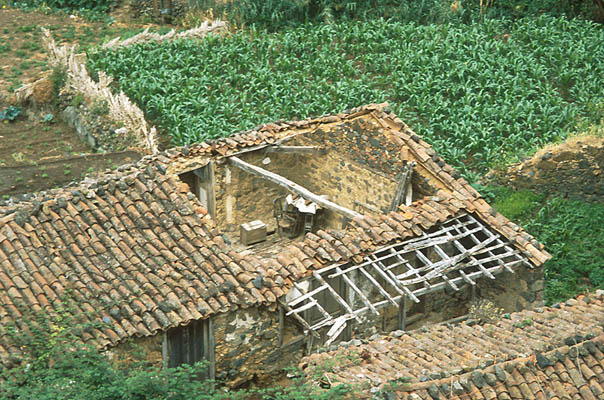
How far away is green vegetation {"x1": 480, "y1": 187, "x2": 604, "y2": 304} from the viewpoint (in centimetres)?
1859

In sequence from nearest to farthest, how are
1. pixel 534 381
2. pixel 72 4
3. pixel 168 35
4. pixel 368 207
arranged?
pixel 534 381 < pixel 368 207 < pixel 168 35 < pixel 72 4

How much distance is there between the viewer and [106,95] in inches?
1011

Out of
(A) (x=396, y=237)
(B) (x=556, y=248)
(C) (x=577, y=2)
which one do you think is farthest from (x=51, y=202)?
(C) (x=577, y=2)

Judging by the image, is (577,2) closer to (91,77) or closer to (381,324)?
(91,77)

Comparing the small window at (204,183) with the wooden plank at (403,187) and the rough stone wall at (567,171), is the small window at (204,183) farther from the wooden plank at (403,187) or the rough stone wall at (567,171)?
the rough stone wall at (567,171)

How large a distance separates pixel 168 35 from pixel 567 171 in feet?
52.3

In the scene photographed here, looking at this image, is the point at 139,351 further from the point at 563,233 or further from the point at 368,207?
the point at 563,233

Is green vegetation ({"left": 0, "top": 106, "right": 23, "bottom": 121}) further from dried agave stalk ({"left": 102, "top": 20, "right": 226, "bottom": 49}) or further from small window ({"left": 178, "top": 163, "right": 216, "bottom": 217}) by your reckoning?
small window ({"left": 178, "top": 163, "right": 216, "bottom": 217})

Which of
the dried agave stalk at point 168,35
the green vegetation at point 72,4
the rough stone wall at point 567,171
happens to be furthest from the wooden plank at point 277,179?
the green vegetation at point 72,4

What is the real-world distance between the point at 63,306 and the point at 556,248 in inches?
443

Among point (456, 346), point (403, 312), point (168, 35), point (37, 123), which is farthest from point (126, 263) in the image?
point (168, 35)

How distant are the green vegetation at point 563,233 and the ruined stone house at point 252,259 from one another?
2.55 meters

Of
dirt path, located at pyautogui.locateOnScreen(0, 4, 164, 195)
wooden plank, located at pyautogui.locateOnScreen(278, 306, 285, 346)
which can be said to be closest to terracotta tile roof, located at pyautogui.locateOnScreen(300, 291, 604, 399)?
wooden plank, located at pyautogui.locateOnScreen(278, 306, 285, 346)

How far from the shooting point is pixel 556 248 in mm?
19312
